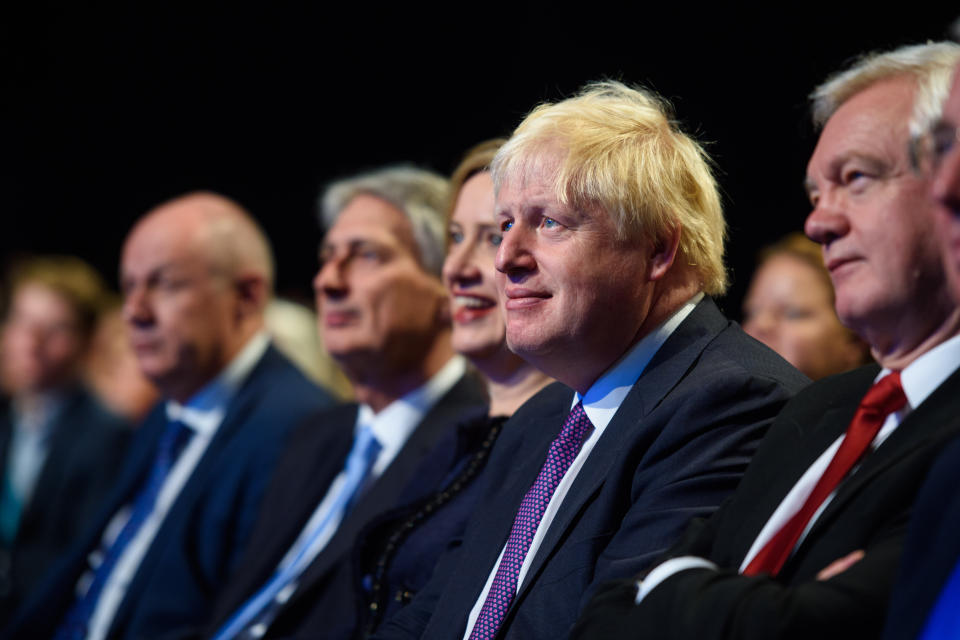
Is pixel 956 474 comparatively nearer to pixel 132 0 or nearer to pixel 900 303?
Answer: pixel 900 303

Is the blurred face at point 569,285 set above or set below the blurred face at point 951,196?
below

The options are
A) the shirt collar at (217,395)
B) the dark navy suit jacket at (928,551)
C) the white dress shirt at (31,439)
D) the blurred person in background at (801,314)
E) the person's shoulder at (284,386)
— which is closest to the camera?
the dark navy suit jacket at (928,551)

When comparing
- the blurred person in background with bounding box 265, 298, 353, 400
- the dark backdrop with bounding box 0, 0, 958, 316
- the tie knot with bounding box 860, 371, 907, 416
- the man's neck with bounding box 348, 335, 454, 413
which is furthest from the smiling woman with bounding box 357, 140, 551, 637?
the blurred person in background with bounding box 265, 298, 353, 400

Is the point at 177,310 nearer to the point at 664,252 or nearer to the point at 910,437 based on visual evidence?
the point at 664,252

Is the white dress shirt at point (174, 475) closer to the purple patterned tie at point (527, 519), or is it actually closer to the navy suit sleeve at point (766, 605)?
the purple patterned tie at point (527, 519)

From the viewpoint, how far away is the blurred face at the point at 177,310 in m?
3.85

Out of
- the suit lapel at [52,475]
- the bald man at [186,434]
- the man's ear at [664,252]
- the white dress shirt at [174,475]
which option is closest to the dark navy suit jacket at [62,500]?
the suit lapel at [52,475]

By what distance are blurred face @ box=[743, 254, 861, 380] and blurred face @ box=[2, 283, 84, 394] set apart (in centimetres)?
Result: 378

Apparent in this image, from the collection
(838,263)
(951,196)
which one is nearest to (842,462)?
(838,263)

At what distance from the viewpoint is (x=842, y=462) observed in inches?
58.8

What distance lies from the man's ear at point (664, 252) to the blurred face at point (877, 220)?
1.40 feet

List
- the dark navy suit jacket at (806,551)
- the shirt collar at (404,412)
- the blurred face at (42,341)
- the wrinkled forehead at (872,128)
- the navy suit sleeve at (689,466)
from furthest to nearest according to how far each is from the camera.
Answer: the blurred face at (42,341)
the shirt collar at (404,412)
the navy suit sleeve at (689,466)
the wrinkled forehead at (872,128)
the dark navy suit jacket at (806,551)

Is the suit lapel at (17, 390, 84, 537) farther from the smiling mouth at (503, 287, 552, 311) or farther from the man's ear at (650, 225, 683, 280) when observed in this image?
the man's ear at (650, 225, 683, 280)

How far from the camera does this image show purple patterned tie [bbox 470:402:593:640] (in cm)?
192
